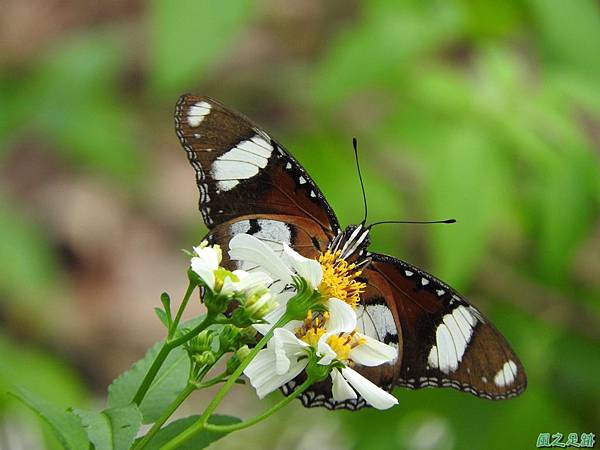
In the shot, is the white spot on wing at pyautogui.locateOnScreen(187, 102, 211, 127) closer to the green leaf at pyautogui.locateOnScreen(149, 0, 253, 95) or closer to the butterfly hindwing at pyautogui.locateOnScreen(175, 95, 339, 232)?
the butterfly hindwing at pyautogui.locateOnScreen(175, 95, 339, 232)

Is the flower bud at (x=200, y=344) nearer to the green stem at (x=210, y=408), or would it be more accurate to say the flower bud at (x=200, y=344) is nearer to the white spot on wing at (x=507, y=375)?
the green stem at (x=210, y=408)

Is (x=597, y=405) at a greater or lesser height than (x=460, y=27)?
lesser

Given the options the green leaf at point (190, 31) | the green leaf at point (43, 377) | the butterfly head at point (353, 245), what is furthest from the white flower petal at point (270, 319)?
the green leaf at point (43, 377)

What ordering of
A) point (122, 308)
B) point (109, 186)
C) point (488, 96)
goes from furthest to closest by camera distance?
point (109, 186), point (122, 308), point (488, 96)

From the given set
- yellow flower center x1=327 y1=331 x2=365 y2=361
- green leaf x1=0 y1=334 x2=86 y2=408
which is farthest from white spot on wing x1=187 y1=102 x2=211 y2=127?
green leaf x1=0 y1=334 x2=86 y2=408

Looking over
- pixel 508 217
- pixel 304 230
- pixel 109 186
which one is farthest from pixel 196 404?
pixel 304 230

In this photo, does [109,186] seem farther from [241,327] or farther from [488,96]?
[241,327]

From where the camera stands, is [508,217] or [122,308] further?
[122,308]
